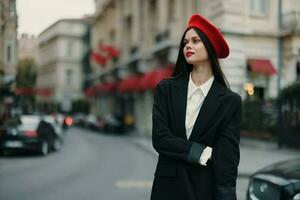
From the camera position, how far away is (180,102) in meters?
2.81

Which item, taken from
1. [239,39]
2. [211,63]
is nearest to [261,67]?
[239,39]

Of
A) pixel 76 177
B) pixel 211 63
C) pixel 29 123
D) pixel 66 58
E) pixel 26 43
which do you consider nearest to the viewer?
pixel 211 63

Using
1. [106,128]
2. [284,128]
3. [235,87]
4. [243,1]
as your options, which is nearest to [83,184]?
[284,128]

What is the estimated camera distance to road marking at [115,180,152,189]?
32.7ft

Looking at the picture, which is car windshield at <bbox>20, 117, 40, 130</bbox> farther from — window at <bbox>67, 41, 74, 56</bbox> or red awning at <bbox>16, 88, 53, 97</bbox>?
window at <bbox>67, 41, 74, 56</bbox>

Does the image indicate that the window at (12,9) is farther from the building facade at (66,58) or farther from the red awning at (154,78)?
the building facade at (66,58)

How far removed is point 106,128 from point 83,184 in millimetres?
28371

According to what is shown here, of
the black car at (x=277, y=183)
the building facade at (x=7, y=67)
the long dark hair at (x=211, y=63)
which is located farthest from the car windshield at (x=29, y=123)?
the long dark hair at (x=211, y=63)

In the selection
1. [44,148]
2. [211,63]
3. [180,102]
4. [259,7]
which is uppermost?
[259,7]

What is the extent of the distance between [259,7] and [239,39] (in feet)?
8.27

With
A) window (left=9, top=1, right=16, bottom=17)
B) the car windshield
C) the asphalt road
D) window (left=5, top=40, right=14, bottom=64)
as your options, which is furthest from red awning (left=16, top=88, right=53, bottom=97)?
the asphalt road

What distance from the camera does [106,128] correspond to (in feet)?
127

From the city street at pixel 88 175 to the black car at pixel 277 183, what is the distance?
2.80m

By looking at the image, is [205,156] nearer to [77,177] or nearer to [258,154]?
[77,177]
